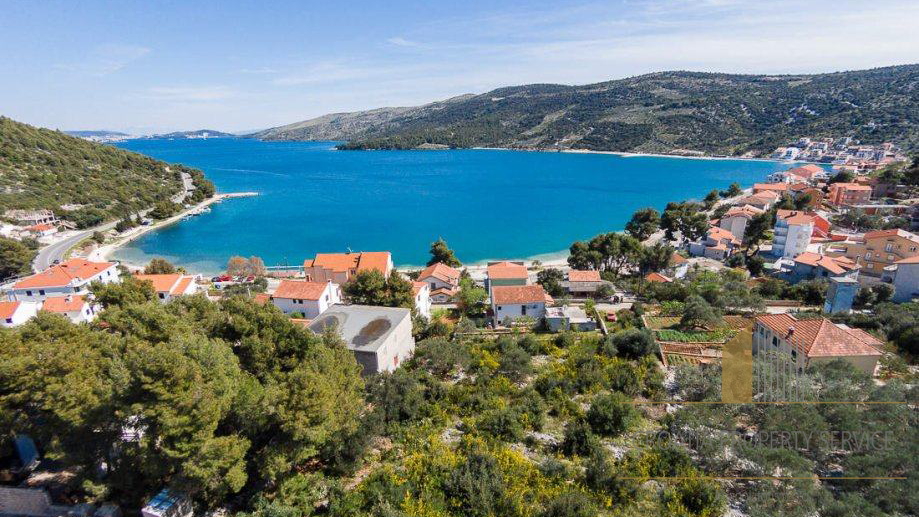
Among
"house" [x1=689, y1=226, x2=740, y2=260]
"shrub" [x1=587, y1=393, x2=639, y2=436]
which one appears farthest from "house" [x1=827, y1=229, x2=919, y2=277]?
"shrub" [x1=587, y1=393, x2=639, y2=436]

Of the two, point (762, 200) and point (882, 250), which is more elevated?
point (882, 250)

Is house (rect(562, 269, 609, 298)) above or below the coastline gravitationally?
below

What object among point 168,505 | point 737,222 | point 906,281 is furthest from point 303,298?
point 737,222

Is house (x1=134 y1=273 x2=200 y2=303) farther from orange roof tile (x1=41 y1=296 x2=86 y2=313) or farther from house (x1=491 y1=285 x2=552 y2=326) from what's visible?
house (x1=491 y1=285 x2=552 y2=326)

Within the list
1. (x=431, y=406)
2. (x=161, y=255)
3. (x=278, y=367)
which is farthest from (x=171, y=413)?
(x=161, y=255)

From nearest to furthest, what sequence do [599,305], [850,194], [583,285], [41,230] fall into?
[599,305], [583,285], [41,230], [850,194]

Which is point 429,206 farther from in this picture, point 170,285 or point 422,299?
point 422,299
